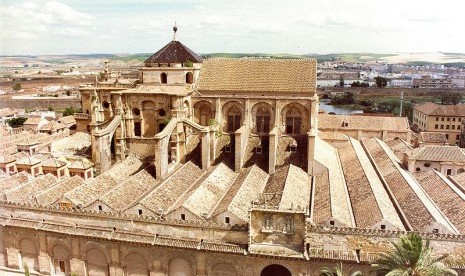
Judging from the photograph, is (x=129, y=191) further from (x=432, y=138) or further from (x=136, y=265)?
(x=432, y=138)

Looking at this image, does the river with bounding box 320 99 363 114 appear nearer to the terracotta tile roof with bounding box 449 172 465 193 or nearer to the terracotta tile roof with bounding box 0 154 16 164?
A: the terracotta tile roof with bounding box 449 172 465 193

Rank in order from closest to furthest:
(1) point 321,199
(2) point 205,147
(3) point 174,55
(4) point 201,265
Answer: (4) point 201,265 → (1) point 321,199 → (2) point 205,147 → (3) point 174,55

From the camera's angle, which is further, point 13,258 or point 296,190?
point 296,190

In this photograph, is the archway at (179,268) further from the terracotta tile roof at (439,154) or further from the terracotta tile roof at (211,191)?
the terracotta tile roof at (439,154)

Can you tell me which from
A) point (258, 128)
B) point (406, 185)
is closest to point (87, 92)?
point (258, 128)

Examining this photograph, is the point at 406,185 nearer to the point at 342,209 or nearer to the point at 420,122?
the point at 342,209

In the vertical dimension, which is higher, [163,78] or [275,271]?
[163,78]

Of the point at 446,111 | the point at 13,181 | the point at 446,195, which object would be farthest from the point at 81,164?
the point at 446,111

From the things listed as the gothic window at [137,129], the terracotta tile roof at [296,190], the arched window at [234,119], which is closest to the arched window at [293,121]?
the arched window at [234,119]
